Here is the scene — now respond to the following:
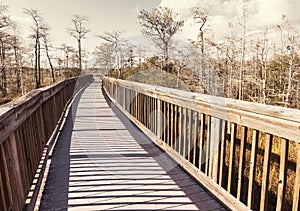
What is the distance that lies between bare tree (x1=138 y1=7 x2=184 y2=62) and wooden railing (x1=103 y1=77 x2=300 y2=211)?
17326 millimetres

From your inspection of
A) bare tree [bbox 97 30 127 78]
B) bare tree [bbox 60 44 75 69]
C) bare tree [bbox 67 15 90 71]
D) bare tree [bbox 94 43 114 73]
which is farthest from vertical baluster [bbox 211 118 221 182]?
bare tree [bbox 60 44 75 69]

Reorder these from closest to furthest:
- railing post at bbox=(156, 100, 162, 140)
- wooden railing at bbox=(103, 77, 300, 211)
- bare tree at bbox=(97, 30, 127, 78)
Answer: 1. wooden railing at bbox=(103, 77, 300, 211)
2. railing post at bbox=(156, 100, 162, 140)
3. bare tree at bbox=(97, 30, 127, 78)

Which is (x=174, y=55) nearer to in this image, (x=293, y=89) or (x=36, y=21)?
(x=293, y=89)

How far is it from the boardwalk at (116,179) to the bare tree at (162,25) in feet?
56.5

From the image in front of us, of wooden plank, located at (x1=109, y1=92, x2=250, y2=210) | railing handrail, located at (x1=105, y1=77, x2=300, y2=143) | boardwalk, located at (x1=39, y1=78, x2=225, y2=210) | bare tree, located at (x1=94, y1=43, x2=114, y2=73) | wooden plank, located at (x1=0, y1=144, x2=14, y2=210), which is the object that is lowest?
Result: boardwalk, located at (x1=39, y1=78, x2=225, y2=210)

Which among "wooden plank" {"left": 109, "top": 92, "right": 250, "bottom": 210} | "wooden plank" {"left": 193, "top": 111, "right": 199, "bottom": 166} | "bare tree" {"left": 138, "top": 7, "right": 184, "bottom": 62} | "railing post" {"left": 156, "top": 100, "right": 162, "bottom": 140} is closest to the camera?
"wooden plank" {"left": 109, "top": 92, "right": 250, "bottom": 210}

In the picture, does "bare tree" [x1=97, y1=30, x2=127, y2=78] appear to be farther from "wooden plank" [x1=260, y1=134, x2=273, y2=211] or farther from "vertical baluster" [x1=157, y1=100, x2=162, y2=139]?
"wooden plank" [x1=260, y1=134, x2=273, y2=211]

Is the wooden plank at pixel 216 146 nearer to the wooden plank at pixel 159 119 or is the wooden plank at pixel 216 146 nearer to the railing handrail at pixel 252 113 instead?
the railing handrail at pixel 252 113

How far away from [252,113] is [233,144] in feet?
1.31

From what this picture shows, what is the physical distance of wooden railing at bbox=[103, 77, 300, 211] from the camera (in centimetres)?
178

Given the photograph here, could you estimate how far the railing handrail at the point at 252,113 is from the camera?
5.40 ft

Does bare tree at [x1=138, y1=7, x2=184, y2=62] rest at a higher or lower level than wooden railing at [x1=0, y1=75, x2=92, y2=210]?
higher

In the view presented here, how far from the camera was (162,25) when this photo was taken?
21.5m

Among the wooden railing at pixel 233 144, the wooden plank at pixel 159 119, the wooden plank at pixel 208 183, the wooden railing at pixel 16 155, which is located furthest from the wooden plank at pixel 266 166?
the wooden plank at pixel 159 119
